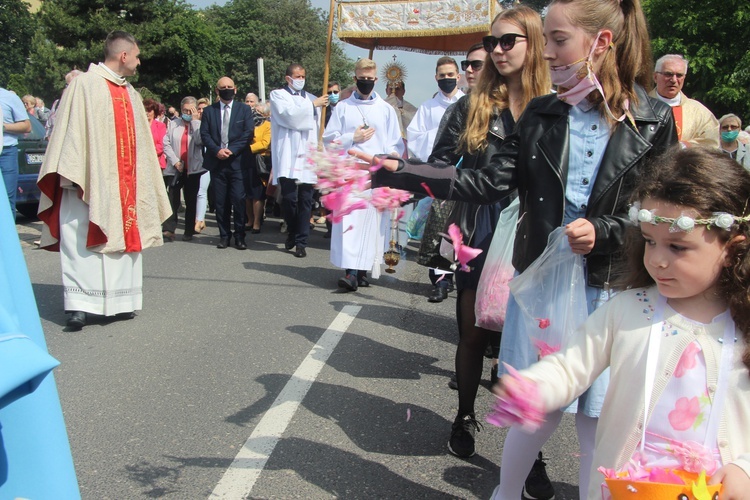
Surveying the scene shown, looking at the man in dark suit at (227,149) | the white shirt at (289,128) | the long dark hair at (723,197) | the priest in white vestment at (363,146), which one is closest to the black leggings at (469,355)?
the long dark hair at (723,197)

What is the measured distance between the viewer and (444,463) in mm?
3242

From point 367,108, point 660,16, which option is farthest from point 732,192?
point 660,16

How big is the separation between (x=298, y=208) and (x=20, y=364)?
7.87 metres

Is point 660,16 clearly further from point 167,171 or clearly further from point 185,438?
point 185,438

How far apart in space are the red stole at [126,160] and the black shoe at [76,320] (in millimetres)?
639

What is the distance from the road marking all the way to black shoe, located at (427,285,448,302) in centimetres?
162

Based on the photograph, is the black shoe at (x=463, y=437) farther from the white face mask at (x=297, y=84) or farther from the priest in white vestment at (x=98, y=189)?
the white face mask at (x=297, y=84)

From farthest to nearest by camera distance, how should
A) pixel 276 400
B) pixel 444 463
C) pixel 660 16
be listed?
pixel 660 16 < pixel 276 400 < pixel 444 463

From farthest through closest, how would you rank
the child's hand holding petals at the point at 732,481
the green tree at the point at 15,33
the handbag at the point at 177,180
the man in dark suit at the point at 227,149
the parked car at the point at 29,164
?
the green tree at the point at 15,33 → the handbag at the point at 177,180 → the parked car at the point at 29,164 → the man in dark suit at the point at 227,149 → the child's hand holding petals at the point at 732,481

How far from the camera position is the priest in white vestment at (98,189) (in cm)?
537

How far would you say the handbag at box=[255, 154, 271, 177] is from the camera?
10.6 meters

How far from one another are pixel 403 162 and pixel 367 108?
16.5 feet

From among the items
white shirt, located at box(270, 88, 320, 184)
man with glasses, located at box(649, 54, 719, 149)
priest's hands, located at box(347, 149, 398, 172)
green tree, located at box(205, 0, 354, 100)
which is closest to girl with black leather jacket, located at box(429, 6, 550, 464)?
priest's hands, located at box(347, 149, 398, 172)

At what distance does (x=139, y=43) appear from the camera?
3934cm
